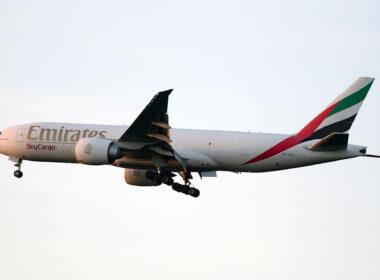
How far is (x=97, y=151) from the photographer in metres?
46.5

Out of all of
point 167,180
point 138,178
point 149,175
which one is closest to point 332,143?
point 167,180

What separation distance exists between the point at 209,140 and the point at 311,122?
21.6ft

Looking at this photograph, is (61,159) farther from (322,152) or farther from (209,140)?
(322,152)

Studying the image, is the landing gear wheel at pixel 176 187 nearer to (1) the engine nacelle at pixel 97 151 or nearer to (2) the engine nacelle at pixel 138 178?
(2) the engine nacelle at pixel 138 178

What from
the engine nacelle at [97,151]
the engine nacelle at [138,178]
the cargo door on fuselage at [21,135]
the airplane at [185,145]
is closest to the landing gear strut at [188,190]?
the airplane at [185,145]

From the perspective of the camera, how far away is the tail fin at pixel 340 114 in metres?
48.5

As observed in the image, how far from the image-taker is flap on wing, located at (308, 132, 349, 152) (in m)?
45.5

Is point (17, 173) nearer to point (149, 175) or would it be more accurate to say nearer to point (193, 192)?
point (149, 175)

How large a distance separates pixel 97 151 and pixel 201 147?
7.07 meters

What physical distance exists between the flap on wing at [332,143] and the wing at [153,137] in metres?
8.39

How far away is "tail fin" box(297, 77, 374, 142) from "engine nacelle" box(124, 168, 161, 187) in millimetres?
11386

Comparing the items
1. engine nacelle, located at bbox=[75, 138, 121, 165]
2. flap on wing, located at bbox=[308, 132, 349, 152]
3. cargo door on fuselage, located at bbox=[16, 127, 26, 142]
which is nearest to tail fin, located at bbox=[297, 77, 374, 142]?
flap on wing, located at bbox=[308, 132, 349, 152]

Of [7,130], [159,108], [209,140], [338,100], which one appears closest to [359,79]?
[338,100]

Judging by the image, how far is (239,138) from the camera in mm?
49344
